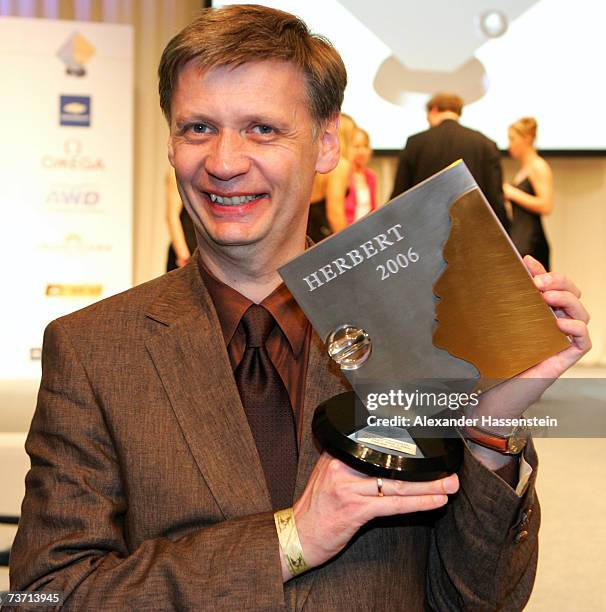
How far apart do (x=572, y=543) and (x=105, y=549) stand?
201cm

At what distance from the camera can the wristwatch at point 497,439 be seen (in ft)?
4.35

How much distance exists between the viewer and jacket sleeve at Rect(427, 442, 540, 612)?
4.46 feet

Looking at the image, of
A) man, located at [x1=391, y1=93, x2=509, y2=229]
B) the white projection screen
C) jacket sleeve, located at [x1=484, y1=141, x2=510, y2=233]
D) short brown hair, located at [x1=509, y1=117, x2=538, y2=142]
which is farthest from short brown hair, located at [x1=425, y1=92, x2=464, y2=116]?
the white projection screen

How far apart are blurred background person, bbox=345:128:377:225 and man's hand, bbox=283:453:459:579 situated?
524 centimetres

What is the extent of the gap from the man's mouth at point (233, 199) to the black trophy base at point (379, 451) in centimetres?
46

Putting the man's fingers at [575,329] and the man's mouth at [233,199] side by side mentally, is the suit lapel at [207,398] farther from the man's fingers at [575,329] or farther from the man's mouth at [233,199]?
the man's fingers at [575,329]

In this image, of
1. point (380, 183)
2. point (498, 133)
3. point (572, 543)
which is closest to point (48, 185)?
point (380, 183)

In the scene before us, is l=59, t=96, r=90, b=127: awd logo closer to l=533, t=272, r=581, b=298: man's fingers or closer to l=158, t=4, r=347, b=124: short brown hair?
l=158, t=4, r=347, b=124: short brown hair

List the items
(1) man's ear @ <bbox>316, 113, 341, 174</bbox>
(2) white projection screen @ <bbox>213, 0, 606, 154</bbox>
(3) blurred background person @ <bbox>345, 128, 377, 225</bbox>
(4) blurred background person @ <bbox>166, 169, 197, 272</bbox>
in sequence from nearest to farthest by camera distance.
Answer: (1) man's ear @ <bbox>316, 113, 341, 174</bbox>, (4) blurred background person @ <bbox>166, 169, 197, 272</bbox>, (3) blurred background person @ <bbox>345, 128, 377, 225</bbox>, (2) white projection screen @ <bbox>213, 0, 606, 154</bbox>

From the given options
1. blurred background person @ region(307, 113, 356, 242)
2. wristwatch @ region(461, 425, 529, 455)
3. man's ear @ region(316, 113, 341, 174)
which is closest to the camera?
wristwatch @ region(461, 425, 529, 455)

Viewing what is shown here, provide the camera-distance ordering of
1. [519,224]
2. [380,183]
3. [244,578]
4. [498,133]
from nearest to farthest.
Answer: [244,578] < [519,224] < [498,133] < [380,183]

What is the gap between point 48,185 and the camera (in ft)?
21.0

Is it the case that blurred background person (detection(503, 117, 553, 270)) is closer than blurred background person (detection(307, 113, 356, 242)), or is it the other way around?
blurred background person (detection(307, 113, 356, 242))

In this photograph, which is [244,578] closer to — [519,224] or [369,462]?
[369,462]
